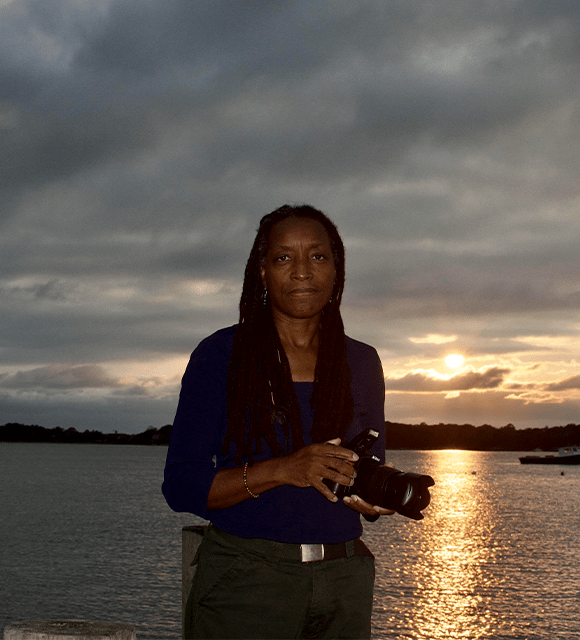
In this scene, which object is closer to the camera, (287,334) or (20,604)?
(287,334)

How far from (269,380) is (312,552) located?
62cm

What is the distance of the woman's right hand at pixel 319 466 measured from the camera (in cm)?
219

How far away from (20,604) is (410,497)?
98.9 feet

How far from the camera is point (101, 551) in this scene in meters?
41.3

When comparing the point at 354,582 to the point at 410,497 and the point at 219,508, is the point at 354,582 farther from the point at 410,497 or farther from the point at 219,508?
the point at 219,508

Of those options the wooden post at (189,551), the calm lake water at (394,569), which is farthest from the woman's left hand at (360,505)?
the calm lake water at (394,569)

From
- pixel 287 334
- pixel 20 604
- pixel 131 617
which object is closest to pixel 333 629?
pixel 287 334

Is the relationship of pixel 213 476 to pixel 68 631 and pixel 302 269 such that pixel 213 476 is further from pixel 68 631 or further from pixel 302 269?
pixel 302 269

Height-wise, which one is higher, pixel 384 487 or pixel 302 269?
pixel 302 269

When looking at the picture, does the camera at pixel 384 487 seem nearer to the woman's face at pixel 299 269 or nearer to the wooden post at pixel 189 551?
the woman's face at pixel 299 269

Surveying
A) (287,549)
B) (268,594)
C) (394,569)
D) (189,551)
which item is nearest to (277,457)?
(287,549)

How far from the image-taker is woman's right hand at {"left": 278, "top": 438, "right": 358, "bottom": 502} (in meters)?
2.19

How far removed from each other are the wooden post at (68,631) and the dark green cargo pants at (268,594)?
0.96 feet

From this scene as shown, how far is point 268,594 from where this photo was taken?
2256 mm
